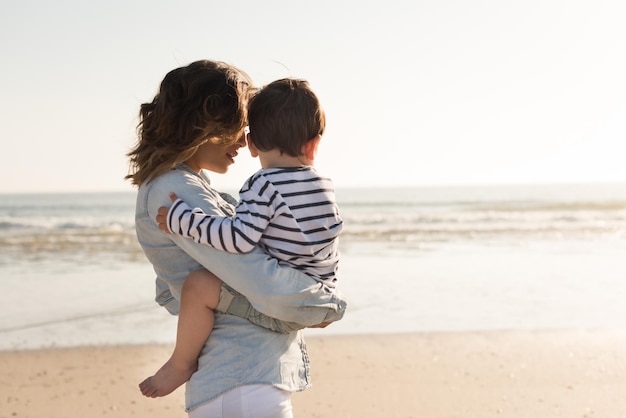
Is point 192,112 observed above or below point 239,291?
above

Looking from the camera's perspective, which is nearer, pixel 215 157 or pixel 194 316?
pixel 194 316

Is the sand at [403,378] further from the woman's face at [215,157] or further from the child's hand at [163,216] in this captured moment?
the child's hand at [163,216]

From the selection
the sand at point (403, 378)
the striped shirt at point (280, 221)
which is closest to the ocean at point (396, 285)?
the sand at point (403, 378)

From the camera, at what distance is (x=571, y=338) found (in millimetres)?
6750

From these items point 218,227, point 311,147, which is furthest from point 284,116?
point 218,227

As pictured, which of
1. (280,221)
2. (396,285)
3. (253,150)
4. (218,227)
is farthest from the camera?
(396,285)

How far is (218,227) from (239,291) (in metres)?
0.17

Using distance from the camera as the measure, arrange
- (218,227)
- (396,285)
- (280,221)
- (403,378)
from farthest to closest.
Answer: (396,285) < (403,378) < (280,221) < (218,227)

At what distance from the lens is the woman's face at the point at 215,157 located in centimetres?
217

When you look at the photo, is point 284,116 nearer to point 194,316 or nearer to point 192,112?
point 192,112

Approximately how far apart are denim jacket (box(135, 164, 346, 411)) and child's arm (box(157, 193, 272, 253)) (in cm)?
3

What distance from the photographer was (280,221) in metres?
2.02

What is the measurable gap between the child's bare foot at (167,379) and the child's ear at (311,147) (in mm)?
668

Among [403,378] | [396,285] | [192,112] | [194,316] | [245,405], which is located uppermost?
[192,112]
